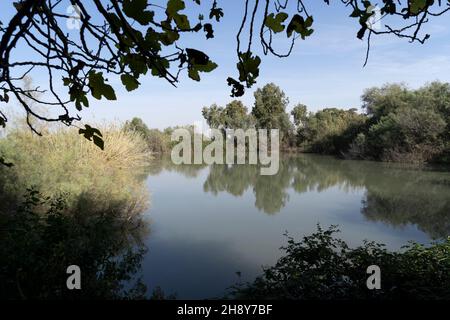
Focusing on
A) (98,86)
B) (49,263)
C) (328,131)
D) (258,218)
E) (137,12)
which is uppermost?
(328,131)

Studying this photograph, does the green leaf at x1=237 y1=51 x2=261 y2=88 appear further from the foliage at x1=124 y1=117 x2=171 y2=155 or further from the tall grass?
the foliage at x1=124 y1=117 x2=171 y2=155

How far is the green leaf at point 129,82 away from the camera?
916 mm

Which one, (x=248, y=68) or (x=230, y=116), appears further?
(x=230, y=116)

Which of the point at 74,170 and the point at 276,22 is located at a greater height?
the point at 276,22

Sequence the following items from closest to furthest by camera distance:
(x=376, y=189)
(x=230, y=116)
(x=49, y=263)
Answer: (x=49, y=263) < (x=376, y=189) < (x=230, y=116)

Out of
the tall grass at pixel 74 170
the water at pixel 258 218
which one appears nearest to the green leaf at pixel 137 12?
the water at pixel 258 218

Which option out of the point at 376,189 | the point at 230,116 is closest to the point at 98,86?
the point at 376,189

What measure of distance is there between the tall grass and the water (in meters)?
0.99

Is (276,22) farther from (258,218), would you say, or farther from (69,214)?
(258,218)

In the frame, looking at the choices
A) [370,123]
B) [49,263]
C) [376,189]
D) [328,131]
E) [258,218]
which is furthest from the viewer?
[328,131]

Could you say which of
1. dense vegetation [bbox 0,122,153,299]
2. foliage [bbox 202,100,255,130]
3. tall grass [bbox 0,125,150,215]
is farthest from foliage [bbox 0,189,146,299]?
foliage [bbox 202,100,255,130]

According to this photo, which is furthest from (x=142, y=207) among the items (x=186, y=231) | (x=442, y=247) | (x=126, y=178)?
(x=442, y=247)

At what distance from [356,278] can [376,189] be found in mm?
9685

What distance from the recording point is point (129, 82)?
36.2 inches
